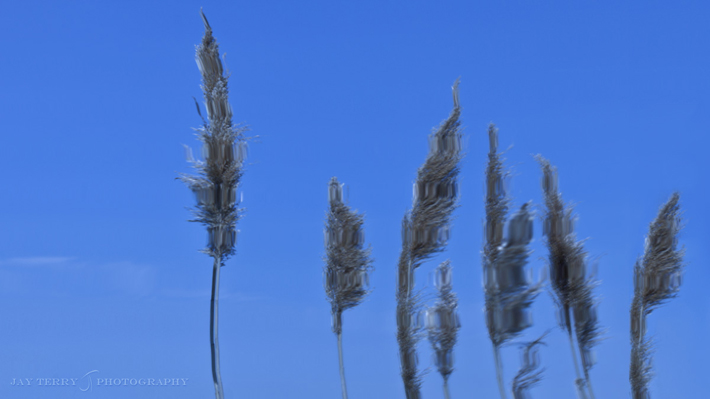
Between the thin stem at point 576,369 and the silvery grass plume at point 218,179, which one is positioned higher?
the silvery grass plume at point 218,179

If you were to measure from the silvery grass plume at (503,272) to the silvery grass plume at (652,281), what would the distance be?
1.73 m

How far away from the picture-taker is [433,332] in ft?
23.5

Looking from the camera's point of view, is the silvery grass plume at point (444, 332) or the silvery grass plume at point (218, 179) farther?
the silvery grass plume at point (444, 332)

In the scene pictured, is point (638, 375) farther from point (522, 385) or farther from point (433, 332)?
point (433, 332)

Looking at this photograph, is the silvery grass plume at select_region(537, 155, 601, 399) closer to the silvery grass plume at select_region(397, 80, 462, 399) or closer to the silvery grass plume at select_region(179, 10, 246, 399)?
the silvery grass plume at select_region(397, 80, 462, 399)

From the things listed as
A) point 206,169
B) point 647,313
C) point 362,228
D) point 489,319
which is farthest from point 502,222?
point 206,169

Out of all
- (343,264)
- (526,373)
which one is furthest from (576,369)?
(343,264)

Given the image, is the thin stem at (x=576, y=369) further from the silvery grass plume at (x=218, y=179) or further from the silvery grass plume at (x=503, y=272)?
the silvery grass plume at (x=218, y=179)

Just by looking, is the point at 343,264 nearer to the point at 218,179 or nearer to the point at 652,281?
the point at 218,179

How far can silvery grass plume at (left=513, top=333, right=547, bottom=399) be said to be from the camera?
7094 mm

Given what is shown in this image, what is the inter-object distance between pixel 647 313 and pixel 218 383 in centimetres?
534

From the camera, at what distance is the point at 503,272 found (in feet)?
23.6

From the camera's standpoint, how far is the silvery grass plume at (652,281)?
7.95m

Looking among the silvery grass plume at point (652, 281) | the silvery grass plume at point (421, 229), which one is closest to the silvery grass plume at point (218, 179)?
the silvery grass plume at point (421, 229)
